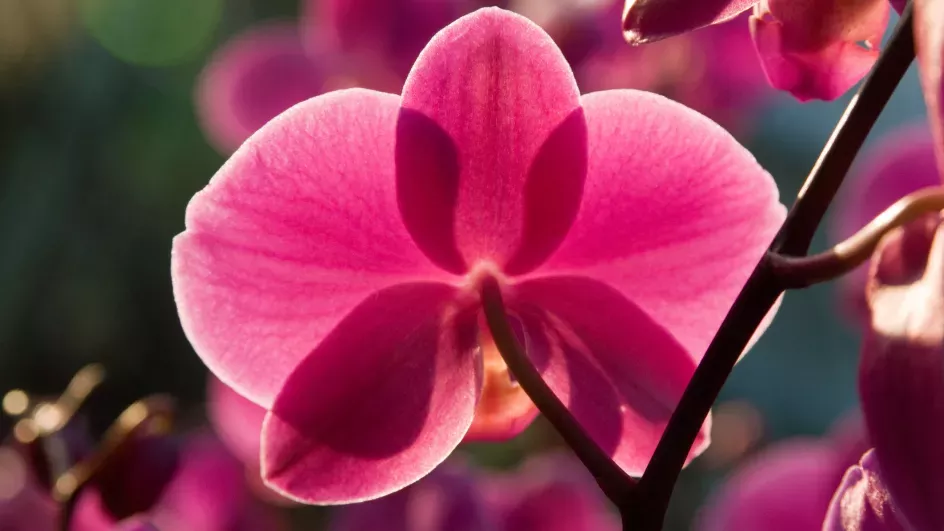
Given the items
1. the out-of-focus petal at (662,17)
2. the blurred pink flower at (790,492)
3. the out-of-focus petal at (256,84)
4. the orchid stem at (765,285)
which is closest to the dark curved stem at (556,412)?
the orchid stem at (765,285)

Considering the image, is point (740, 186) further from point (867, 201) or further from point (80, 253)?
point (80, 253)

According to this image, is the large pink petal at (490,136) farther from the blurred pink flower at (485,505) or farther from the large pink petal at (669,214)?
the blurred pink flower at (485,505)

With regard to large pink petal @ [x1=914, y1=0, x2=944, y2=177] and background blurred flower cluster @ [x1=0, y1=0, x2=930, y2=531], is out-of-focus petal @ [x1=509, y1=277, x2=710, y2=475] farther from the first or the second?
background blurred flower cluster @ [x1=0, y1=0, x2=930, y2=531]

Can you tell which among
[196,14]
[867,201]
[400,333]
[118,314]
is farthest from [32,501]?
[196,14]

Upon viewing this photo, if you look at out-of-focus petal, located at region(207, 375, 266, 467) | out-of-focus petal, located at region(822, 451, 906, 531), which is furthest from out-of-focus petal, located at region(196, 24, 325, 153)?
out-of-focus petal, located at region(822, 451, 906, 531)

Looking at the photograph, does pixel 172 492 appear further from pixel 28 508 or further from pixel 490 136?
pixel 490 136

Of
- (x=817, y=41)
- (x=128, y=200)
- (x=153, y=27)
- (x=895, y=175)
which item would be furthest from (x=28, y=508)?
(x=153, y=27)
